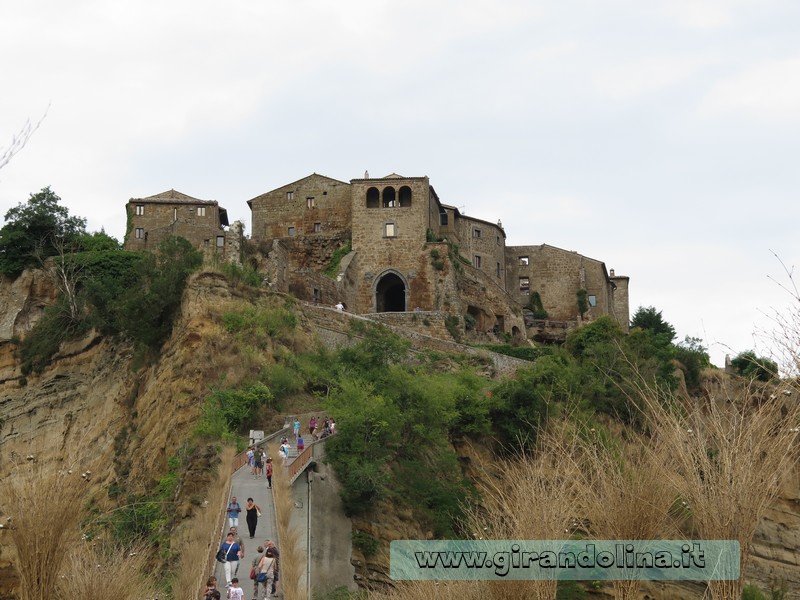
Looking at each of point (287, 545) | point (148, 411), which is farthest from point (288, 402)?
point (287, 545)

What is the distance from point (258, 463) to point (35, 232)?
101 ft

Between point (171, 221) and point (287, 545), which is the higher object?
point (171, 221)

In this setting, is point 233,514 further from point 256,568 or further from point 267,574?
point 267,574

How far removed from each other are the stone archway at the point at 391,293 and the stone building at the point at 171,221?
8910 millimetres

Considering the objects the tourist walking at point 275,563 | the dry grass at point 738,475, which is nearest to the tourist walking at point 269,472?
the tourist walking at point 275,563

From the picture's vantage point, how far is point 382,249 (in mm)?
59781

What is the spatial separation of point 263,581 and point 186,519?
10.9 metres

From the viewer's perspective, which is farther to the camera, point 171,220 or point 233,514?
point 171,220

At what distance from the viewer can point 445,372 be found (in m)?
49.6

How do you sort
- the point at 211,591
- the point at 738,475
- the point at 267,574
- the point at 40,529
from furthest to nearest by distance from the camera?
the point at 267,574
the point at 211,591
the point at 40,529
the point at 738,475

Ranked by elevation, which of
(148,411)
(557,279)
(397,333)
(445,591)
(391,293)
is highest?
(557,279)

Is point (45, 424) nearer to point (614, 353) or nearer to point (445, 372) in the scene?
point (445, 372)

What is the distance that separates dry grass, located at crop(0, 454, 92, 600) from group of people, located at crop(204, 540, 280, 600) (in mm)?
3266

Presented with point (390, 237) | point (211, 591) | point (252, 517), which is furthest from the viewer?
point (390, 237)
